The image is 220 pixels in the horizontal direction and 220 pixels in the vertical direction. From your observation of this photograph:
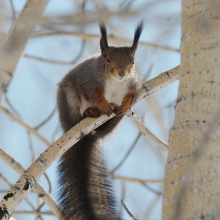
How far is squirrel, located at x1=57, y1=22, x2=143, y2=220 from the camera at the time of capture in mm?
2102

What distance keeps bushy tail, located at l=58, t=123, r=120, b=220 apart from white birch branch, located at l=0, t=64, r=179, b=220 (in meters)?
0.33

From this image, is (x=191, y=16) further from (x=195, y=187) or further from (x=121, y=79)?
(x=121, y=79)

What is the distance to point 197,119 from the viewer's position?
1.03 meters

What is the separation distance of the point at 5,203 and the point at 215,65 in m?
0.90

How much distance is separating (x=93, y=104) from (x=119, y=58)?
37cm

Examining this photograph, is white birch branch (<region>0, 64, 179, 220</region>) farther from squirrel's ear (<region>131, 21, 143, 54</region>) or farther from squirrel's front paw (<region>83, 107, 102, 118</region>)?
squirrel's ear (<region>131, 21, 143, 54</region>)

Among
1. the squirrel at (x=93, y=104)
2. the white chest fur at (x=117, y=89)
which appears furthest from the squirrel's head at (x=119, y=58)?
the white chest fur at (x=117, y=89)

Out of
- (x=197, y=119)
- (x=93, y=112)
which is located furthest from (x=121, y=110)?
(x=197, y=119)

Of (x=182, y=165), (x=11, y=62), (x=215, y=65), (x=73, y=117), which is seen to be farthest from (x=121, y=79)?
(x=182, y=165)

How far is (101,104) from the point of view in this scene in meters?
2.25

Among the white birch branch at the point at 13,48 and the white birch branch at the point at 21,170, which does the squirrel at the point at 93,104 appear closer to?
the white birch branch at the point at 21,170

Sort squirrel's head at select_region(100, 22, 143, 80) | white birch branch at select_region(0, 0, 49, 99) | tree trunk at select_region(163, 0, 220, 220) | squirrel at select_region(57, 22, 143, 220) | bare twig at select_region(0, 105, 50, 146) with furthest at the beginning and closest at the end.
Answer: bare twig at select_region(0, 105, 50, 146), squirrel's head at select_region(100, 22, 143, 80), squirrel at select_region(57, 22, 143, 220), white birch branch at select_region(0, 0, 49, 99), tree trunk at select_region(163, 0, 220, 220)

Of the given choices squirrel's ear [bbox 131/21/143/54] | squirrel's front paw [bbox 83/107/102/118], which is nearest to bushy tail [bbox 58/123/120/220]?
squirrel's front paw [bbox 83/107/102/118]

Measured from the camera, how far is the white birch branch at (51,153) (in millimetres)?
1331
